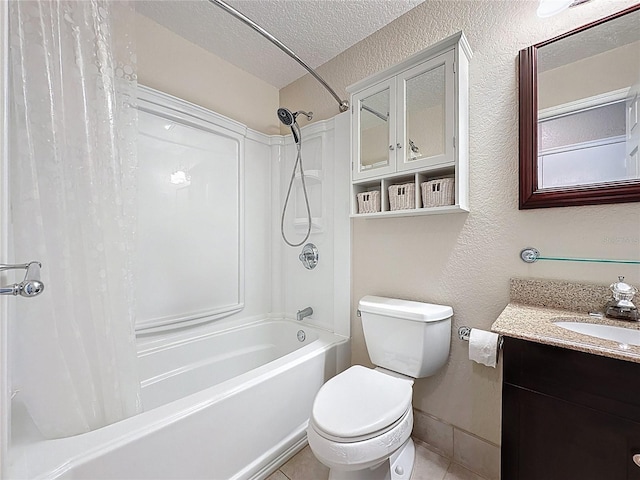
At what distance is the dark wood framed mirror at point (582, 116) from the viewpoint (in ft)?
3.38

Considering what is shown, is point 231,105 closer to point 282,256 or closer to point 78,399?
point 282,256

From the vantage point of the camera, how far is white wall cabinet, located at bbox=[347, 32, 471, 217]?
128cm

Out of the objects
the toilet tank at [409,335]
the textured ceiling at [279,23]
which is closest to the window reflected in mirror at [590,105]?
the toilet tank at [409,335]

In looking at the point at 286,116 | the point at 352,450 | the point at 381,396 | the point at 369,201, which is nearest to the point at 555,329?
the point at 381,396

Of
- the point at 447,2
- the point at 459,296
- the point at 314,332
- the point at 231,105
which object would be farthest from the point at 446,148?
the point at 231,105

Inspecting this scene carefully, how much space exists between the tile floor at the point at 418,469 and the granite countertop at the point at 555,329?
0.86 m

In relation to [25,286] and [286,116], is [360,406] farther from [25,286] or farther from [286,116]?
[286,116]

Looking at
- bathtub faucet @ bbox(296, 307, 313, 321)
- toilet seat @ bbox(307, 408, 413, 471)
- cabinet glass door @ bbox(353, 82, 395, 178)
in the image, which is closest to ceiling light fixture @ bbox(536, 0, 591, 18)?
cabinet glass door @ bbox(353, 82, 395, 178)

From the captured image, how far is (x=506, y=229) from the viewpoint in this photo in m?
1.28

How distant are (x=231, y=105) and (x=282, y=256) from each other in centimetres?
120

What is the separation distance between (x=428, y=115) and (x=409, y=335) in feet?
3.50

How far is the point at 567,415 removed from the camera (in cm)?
82

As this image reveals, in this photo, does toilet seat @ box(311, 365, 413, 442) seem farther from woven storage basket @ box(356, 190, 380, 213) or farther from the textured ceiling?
the textured ceiling

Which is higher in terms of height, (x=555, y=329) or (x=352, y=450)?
(x=555, y=329)
